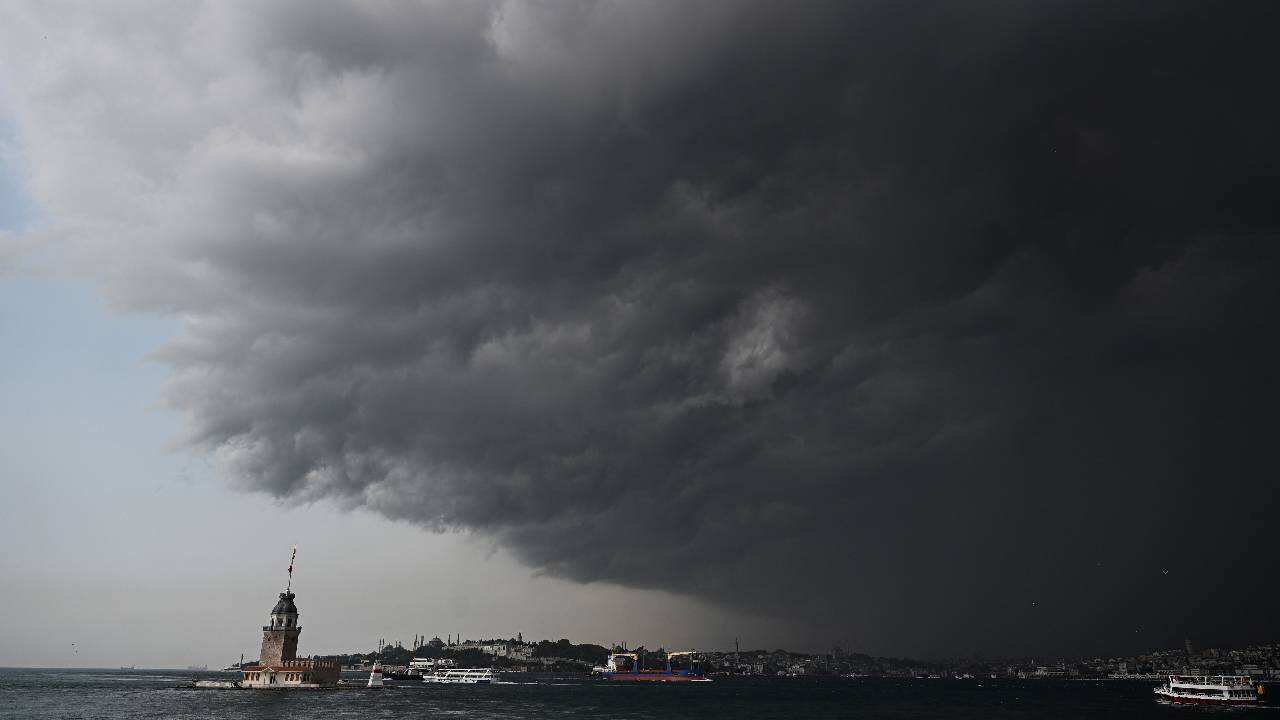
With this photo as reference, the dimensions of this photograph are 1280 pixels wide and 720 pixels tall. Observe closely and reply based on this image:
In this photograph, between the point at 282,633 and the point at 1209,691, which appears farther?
the point at 282,633

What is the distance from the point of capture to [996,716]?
388ft

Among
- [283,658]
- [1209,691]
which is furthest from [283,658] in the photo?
[1209,691]

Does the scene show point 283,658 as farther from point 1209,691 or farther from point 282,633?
point 1209,691

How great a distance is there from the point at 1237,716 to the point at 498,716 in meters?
104

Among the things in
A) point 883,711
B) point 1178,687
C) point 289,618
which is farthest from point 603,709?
point 1178,687

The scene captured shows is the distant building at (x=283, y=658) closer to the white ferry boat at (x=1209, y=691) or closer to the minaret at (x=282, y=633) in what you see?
the minaret at (x=282, y=633)

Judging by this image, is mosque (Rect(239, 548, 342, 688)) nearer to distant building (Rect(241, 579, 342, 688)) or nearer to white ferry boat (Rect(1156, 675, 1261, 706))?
distant building (Rect(241, 579, 342, 688))

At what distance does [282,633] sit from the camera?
138750 millimetres

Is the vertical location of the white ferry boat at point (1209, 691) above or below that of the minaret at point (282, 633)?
below

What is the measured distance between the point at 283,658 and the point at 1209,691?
16137cm

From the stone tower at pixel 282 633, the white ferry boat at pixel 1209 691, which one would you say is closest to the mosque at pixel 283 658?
the stone tower at pixel 282 633

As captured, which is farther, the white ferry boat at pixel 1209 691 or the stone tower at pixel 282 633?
the stone tower at pixel 282 633

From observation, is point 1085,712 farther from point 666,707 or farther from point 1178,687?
point 666,707

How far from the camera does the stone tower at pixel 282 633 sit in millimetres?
138250
